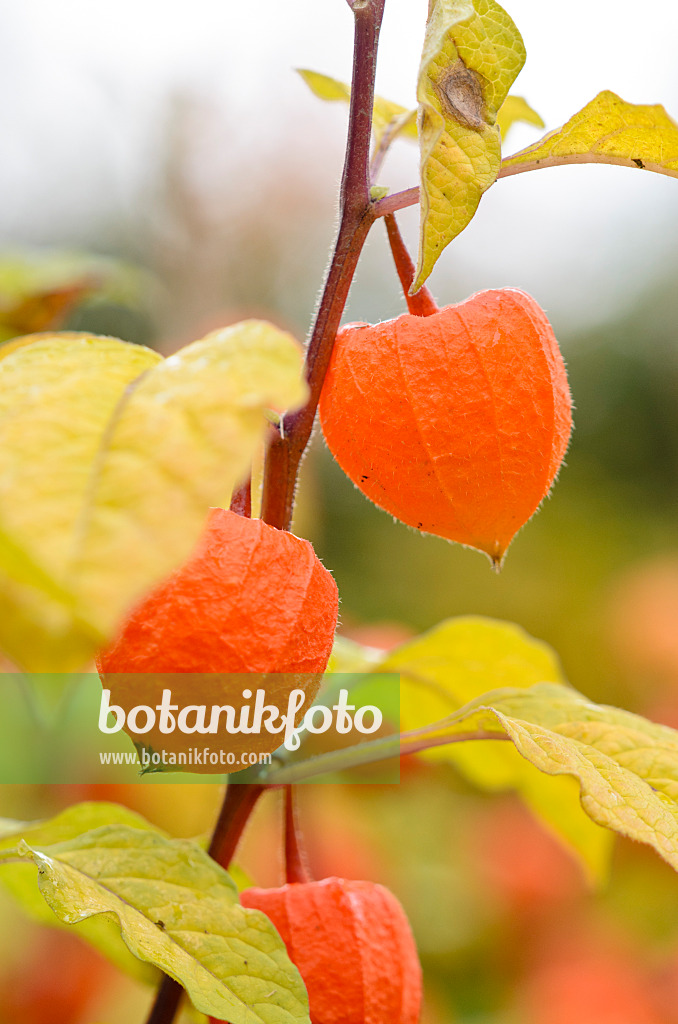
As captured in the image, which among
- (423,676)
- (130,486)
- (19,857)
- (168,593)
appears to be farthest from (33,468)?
(423,676)

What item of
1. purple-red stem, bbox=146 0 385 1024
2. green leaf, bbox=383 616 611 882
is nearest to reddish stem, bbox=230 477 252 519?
purple-red stem, bbox=146 0 385 1024

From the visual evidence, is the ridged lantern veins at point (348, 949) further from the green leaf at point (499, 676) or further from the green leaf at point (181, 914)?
the green leaf at point (499, 676)

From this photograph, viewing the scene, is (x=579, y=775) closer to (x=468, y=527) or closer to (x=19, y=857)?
(x=468, y=527)

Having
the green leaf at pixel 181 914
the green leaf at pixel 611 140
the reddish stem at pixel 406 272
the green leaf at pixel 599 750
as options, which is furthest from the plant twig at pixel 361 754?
the green leaf at pixel 611 140

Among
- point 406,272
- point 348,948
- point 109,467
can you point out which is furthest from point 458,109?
point 348,948

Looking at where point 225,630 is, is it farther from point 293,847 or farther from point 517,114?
point 517,114
